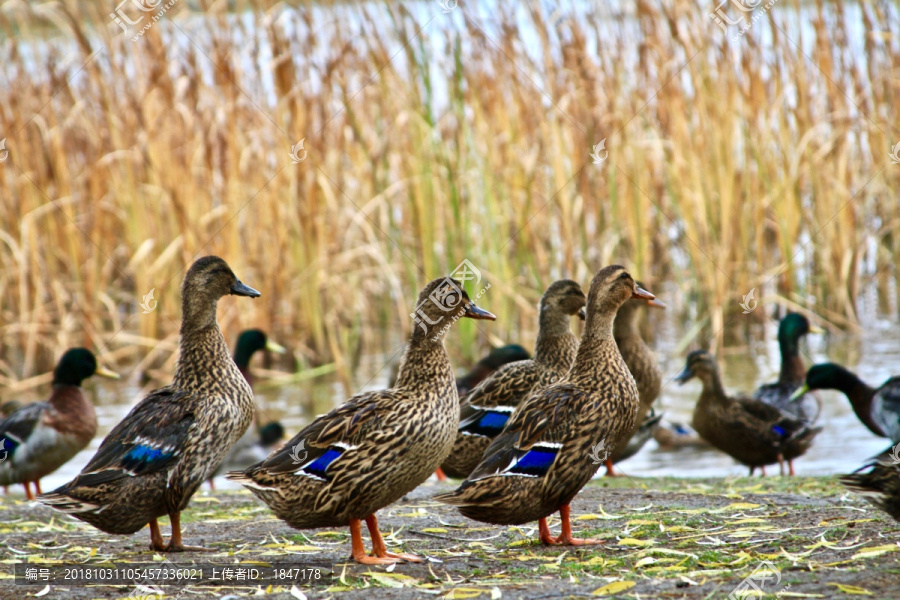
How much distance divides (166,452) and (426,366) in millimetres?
1150

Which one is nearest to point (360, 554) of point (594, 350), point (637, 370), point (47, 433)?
point (594, 350)

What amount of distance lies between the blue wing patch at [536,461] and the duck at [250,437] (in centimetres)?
377

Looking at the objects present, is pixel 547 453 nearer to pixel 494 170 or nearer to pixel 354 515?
pixel 354 515

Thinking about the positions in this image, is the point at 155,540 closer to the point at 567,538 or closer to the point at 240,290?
the point at 240,290

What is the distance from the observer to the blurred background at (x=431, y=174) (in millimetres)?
9461

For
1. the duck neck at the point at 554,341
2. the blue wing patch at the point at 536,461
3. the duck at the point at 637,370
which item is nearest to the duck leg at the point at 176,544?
the blue wing patch at the point at 536,461

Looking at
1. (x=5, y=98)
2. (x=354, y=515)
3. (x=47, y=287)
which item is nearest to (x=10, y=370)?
(x=47, y=287)

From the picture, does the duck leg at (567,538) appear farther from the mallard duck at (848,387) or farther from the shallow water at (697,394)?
the shallow water at (697,394)

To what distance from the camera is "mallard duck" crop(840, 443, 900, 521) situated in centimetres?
375

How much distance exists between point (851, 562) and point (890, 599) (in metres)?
0.53

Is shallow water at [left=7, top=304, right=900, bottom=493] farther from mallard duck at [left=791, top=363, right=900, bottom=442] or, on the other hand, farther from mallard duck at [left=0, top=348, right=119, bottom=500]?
mallard duck at [left=0, top=348, right=119, bottom=500]

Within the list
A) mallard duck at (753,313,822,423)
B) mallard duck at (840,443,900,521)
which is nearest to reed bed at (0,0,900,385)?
mallard duck at (753,313,822,423)

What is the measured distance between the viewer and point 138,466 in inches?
176

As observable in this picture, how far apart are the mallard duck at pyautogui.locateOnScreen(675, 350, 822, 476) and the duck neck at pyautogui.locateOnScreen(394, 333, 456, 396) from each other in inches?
146
